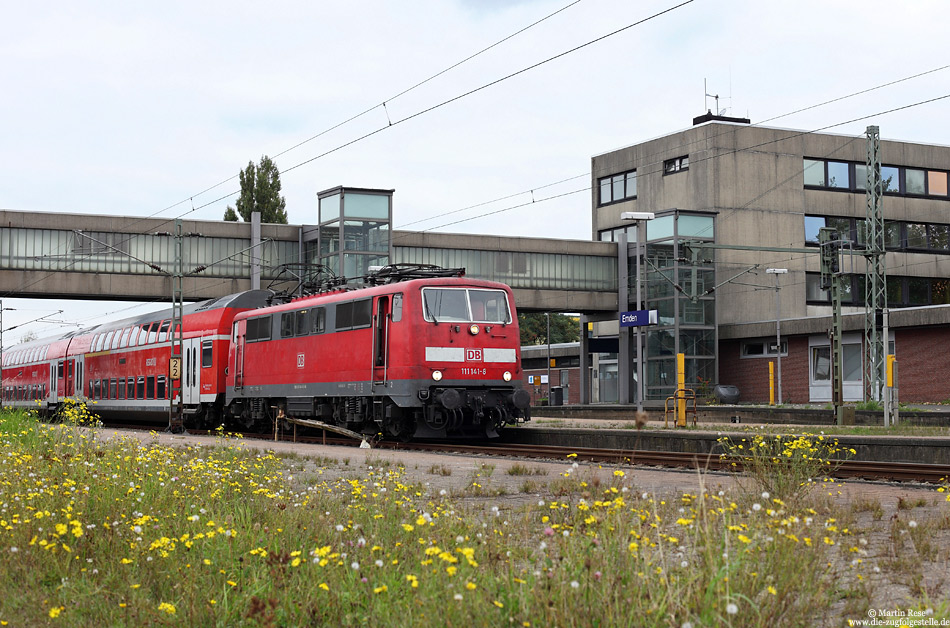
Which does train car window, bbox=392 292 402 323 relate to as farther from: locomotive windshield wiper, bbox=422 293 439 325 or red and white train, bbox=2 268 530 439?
locomotive windshield wiper, bbox=422 293 439 325

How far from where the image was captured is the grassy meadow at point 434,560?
15.8 feet

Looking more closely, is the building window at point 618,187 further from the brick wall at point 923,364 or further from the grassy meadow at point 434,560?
the grassy meadow at point 434,560

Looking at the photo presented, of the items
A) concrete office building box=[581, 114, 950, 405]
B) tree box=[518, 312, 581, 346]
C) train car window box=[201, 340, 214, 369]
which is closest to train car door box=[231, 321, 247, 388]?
train car window box=[201, 340, 214, 369]

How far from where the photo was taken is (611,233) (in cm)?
6694

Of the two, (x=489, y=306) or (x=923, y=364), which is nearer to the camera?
(x=489, y=306)

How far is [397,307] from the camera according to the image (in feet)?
70.1

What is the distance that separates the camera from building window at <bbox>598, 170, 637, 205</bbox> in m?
65.8

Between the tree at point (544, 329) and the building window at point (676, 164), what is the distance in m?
47.0

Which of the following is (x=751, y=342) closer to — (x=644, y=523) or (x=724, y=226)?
(x=724, y=226)

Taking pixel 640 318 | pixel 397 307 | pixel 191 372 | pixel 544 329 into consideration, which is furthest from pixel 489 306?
pixel 544 329

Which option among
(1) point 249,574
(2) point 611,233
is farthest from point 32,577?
(2) point 611,233

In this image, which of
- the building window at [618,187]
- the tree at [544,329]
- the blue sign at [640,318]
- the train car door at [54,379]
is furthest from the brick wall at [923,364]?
the tree at [544,329]

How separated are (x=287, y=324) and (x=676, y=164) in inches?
1626

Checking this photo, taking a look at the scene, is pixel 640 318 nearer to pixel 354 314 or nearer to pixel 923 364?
pixel 354 314
